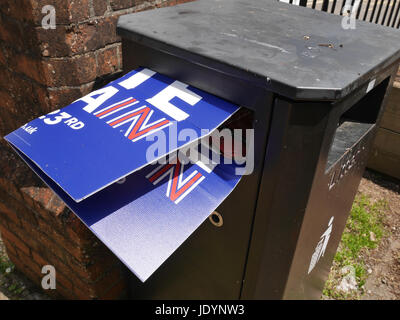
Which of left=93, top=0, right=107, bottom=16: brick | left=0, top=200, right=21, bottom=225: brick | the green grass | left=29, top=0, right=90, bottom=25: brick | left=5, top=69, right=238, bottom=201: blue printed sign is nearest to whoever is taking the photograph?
left=5, top=69, right=238, bottom=201: blue printed sign

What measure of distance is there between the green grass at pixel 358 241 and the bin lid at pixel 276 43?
1.52 m

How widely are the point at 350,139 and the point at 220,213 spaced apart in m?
0.54

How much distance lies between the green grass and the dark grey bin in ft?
2.54

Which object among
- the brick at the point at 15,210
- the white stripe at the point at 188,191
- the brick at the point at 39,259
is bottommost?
the brick at the point at 39,259

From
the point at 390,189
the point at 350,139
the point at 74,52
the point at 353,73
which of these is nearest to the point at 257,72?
the point at 353,73

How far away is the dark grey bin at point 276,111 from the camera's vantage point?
37.1 inches

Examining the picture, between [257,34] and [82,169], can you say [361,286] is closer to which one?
[257,34]

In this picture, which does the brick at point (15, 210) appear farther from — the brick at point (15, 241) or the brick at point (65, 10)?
the brick at point (65, 10)

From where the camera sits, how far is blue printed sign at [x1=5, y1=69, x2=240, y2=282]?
94cm

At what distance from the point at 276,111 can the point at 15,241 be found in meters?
1.77

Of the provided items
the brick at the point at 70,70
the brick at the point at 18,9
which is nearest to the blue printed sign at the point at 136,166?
the brick at the point at 70,70

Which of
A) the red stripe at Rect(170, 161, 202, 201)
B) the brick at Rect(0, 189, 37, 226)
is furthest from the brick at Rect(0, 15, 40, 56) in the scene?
the brick at Rect(0, 189, 37, 226)

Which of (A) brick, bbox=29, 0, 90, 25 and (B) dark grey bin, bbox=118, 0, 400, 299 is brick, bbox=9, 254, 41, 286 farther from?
(A) brick, bbox=29, 0, 90, 25

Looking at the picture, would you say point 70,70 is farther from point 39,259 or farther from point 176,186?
point 39,259
